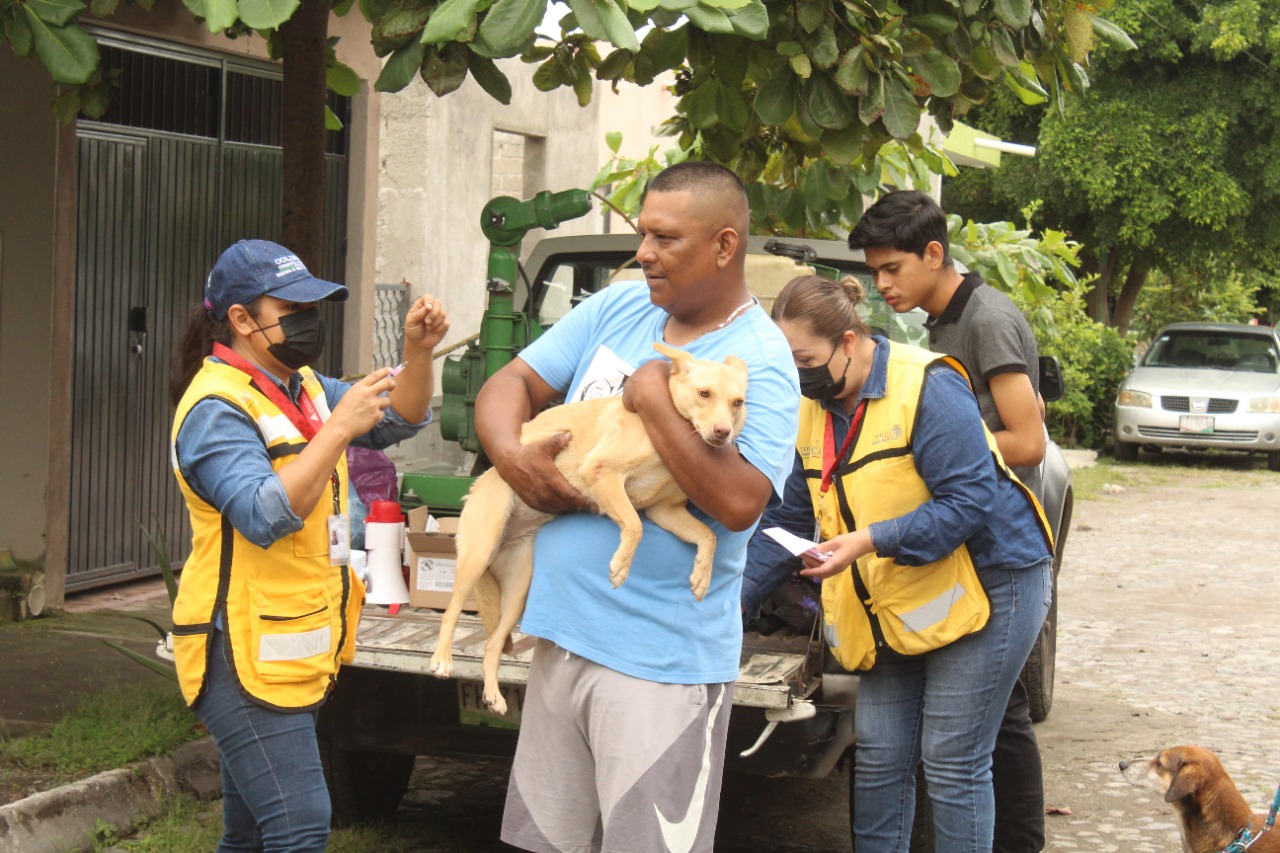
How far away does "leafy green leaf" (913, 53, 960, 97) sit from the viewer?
474 centimetres

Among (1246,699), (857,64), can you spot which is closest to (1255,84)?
(1246,699)

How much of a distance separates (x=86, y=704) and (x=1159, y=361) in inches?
653

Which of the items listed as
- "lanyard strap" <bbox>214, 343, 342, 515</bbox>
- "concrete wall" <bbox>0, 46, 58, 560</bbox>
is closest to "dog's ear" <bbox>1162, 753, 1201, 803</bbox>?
"lanyard strap" <bbox>214, 343, 342, 515</bbox>

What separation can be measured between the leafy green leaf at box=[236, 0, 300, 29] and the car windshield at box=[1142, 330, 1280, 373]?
668 inches

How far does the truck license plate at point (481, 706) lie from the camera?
165 inches

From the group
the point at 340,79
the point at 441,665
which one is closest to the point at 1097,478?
the point at 340,79

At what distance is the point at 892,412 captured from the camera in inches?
149

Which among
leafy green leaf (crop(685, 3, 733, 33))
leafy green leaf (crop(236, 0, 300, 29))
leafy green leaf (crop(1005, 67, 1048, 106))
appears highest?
leafy green leaf (crop(1005, 67, 1048, 106))

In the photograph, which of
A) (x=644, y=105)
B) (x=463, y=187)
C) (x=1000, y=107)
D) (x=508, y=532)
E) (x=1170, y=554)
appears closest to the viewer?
(x=508, y=532)

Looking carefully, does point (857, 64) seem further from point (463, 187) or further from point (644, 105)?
point (644, 105)

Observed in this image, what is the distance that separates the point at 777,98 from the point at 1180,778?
94.4 inches

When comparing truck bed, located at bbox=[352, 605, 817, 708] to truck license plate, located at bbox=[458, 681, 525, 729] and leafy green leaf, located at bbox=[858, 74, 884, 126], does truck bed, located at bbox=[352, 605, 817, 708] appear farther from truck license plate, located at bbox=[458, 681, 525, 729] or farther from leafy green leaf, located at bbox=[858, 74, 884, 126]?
leafy green leaf, located at bbox=[858, 74, 884, 126]

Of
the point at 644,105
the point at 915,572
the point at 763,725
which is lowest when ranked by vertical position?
the point at 763,725

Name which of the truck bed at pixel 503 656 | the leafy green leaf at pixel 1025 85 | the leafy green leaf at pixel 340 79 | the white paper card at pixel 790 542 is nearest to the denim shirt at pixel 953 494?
the white paper card at pixel 790 542
